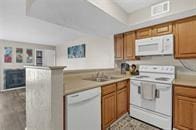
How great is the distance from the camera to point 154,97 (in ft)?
7.75

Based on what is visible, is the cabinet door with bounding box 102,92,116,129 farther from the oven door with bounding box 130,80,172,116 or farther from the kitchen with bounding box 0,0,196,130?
the oven door with bounding box 130,80,172,116

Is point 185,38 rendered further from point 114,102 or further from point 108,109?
point 108,109

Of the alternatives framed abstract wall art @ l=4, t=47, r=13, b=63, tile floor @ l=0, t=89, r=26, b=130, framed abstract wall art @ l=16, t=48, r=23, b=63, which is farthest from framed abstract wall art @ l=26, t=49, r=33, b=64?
tile floor @ l=0, t=89, r=26, b=130

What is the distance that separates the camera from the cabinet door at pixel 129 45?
124 inches

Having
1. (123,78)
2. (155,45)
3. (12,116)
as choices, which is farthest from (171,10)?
(12,116)

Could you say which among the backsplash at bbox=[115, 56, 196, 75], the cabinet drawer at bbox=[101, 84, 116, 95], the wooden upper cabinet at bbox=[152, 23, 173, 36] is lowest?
the cabinet drawer at bbox=[101, 84, 116, 95]

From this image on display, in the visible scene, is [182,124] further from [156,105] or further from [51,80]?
[51,80]

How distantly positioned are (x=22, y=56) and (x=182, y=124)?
606cm

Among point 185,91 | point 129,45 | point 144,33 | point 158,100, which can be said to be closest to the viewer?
point 185,91

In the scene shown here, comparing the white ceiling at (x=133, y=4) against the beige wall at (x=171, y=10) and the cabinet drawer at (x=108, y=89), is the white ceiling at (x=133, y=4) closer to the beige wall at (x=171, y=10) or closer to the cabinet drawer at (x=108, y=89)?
the beige wall at (x=171, y=10)

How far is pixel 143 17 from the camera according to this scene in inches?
99.1

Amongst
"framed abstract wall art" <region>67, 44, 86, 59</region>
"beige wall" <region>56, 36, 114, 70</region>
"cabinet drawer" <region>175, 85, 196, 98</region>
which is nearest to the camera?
"cabinet drawer" <region>175, 85, 196, 98</region>

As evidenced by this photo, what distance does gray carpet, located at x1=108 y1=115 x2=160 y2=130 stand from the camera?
234 cm

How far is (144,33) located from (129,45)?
464 millimetres
